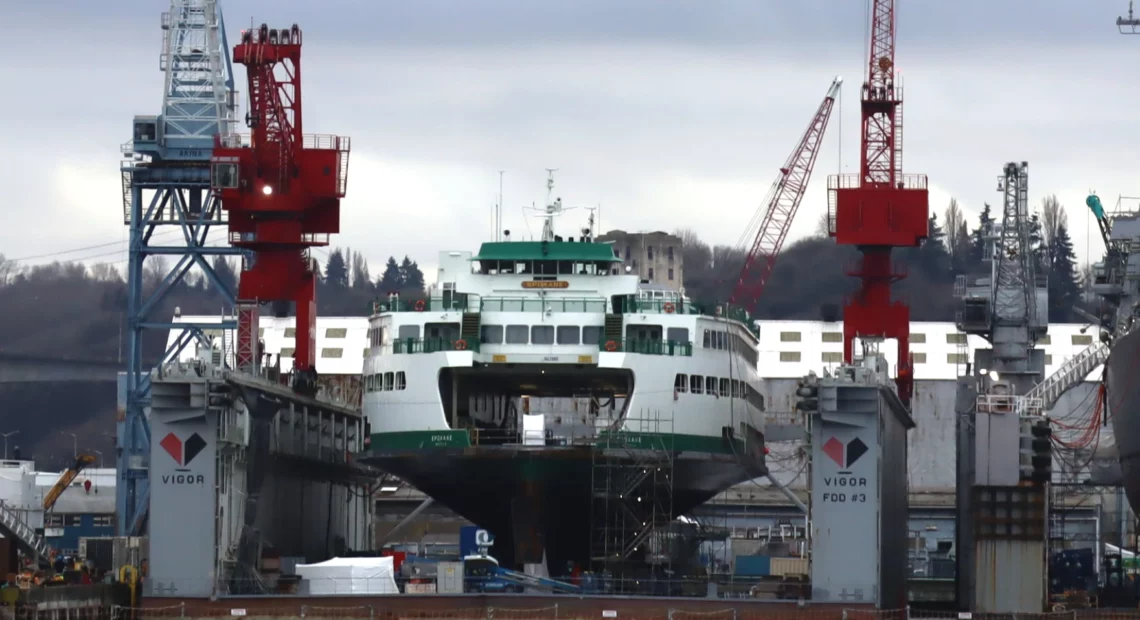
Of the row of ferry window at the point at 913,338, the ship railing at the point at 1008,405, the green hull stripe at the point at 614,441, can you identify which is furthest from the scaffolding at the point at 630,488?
the row of ferry window at the point at 913,338

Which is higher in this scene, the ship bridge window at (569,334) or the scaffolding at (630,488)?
the ship bridge window at (569,334)

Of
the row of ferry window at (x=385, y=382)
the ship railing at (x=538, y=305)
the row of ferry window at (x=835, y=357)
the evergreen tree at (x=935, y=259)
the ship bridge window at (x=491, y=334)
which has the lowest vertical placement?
the row of ferry window at (x=385, y=382)

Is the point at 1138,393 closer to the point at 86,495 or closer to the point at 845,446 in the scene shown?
the point at 845,446

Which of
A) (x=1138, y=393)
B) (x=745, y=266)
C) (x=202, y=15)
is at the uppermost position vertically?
(x=202, y=15)

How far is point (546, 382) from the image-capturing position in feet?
228

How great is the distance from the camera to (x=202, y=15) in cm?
9812

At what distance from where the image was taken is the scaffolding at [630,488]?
6388 centimetres

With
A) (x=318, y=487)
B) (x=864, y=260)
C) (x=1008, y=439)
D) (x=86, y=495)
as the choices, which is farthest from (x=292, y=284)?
(x=86, y=495)

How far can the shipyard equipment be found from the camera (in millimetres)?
63969

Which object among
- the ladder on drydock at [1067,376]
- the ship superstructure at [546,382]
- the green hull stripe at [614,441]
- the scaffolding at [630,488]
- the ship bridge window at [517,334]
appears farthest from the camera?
the ladder on drydock at [1067,376]

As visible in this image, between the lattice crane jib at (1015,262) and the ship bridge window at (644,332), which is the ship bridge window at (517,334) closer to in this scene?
the ship bridge window at (644,332)

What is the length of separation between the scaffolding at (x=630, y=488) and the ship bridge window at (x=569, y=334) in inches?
113

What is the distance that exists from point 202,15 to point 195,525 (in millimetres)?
43544

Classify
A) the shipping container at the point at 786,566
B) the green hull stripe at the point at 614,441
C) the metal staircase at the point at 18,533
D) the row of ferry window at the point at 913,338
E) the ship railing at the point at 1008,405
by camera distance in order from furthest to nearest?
the row of ferry window at the point at 913,338 < the shipping container at the point at 786,566 < the metal staircase at the point at 18,533 < the ship railing at the point at 1008,405 < the green hull stripe at the point at 614,441
